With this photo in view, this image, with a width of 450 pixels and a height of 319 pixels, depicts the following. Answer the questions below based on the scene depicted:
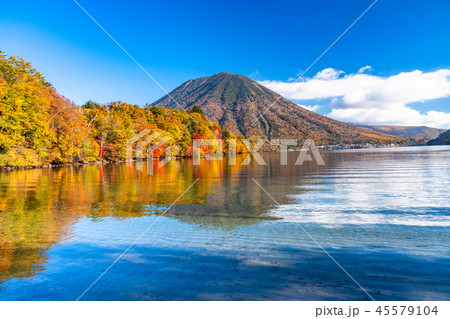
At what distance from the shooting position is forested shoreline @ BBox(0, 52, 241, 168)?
3719 centimetres

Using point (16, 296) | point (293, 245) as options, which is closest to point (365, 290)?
point (293, 245)

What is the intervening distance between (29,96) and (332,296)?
146 ft

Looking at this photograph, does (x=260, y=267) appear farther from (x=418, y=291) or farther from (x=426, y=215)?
(x=426, y=215)

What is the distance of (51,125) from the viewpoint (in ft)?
153

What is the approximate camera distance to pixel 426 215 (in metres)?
9.68

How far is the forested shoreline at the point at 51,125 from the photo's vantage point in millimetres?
37188
